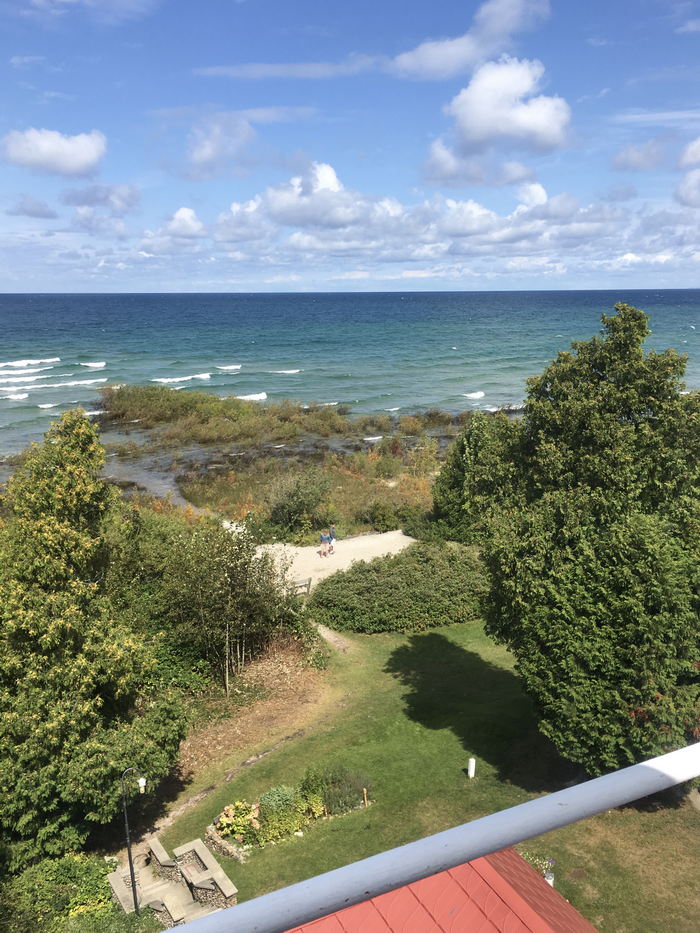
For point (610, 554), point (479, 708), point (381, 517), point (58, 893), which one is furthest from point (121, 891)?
point (381, 517)

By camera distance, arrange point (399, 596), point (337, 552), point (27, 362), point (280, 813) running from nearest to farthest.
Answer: point (280, 813) < point (399, 596) < point (337, 552) < point (27, 362)

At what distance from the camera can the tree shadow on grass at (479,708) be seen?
16703 millimetres

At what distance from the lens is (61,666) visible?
13375 millimetres

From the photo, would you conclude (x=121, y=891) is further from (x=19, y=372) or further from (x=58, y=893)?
(x=19, y=372)

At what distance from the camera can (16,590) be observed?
43.6ft

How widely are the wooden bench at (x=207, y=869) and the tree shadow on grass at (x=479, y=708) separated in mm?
6627

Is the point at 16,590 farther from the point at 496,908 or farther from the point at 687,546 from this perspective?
the point at 687,546

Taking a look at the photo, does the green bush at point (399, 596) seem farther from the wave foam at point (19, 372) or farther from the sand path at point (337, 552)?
the wave foam at point (19, 372)

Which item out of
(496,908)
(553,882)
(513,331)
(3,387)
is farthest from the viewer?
(513,331)

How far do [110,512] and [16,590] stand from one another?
241 cm

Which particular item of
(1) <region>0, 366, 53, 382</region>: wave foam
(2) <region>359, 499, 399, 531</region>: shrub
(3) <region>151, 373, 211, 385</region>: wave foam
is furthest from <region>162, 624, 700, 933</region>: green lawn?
(1) <region>0, 366, 53, 382</region>: wave foam

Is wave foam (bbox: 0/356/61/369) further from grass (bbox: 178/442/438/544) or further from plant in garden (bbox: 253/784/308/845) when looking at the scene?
plant in garden (bbox: 253/784/308/845)

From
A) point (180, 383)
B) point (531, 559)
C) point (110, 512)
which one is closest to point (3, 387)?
point (180, 383)

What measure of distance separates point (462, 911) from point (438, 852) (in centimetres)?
757
